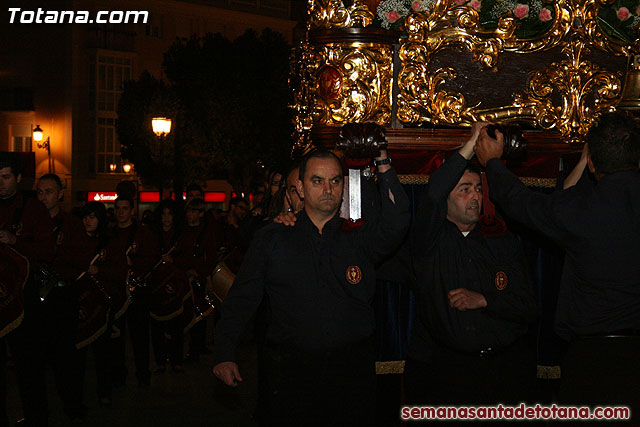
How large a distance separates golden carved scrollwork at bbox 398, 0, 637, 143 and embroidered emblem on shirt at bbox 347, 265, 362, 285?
151 cm

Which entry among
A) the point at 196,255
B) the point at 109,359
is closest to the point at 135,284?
the point at 109,359

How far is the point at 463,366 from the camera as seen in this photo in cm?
469

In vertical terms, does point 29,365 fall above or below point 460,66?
below

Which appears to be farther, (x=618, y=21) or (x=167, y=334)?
(x=167, y=334)

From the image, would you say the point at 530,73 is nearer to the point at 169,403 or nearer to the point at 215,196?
the point at 169,403

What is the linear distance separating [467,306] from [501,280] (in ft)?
1.02

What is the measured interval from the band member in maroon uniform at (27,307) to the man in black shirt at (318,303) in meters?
3.03

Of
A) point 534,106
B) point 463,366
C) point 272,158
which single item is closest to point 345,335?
point 463,366

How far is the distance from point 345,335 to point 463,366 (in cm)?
75

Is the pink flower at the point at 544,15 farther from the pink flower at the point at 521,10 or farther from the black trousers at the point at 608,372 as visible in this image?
the black trousers at the point at 608,372

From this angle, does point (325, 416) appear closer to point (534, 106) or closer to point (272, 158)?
point (534, 106)

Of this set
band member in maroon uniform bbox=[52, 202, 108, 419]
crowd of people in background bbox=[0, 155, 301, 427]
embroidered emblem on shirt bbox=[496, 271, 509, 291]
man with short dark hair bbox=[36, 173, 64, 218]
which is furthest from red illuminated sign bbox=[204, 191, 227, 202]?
embroidered emblem on shirt bbox=[496, 271, 509, 291]

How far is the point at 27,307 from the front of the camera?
22.7 ft

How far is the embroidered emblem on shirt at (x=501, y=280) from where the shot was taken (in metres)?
4.72
